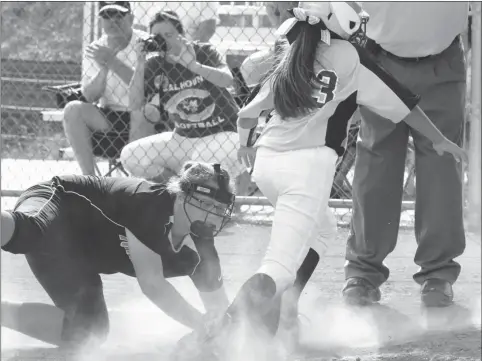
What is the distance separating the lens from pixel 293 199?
4043mm

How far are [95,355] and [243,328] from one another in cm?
65

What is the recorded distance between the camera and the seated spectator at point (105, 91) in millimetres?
6754

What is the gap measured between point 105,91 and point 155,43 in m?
0.68

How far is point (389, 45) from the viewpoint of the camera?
4.79 m

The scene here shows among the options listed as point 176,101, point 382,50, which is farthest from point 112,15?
point 382,50

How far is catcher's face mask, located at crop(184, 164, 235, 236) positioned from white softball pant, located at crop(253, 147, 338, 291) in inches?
9.8

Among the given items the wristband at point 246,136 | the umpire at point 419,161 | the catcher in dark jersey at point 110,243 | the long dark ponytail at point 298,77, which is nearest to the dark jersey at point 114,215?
the catcher in dark jersey at point 110,243

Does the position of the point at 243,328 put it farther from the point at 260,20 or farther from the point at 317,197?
the point at 260,20

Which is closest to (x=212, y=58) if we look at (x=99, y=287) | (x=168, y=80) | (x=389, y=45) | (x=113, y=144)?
(x=168, y=80)

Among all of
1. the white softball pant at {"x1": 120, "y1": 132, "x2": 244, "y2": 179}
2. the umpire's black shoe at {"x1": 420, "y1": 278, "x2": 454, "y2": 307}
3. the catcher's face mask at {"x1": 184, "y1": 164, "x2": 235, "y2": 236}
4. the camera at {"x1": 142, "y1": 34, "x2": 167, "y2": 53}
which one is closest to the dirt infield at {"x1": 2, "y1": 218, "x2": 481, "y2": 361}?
the umpire's black shoe at {"x1": 420, "y1": 278, "x2": 454, "y2": 307}

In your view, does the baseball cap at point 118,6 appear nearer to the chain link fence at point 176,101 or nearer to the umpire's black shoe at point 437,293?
the chain link fence at point 176,101

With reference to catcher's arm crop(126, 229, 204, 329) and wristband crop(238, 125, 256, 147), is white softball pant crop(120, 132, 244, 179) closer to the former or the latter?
wristband crop(238, 125, 256, 147)

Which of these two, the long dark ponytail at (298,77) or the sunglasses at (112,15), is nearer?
the long dark ponytail at (298,77)

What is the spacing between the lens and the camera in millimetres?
6418
